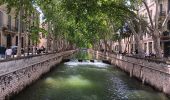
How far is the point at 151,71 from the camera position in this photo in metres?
27.9

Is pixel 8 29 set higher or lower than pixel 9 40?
higher

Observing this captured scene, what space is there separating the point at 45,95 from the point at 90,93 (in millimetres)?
3117

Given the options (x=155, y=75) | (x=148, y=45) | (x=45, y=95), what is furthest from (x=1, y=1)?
(x=148, y=45)

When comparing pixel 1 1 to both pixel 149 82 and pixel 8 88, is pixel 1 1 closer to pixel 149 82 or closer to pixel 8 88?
pixel 8 88

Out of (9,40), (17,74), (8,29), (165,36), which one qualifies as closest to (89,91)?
(17,74)

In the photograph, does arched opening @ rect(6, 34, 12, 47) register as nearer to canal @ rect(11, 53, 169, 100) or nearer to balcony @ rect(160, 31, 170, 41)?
balcony @ rect(160, 31, 170, 41)

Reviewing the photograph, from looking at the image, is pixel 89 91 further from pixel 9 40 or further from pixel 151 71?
pixel 9 40

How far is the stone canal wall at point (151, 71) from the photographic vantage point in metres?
23.3

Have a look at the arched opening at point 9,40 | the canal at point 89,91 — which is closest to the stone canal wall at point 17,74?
the canal at point 89,91

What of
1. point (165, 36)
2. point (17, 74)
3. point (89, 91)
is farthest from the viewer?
point (165, 36)

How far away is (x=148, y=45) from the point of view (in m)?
60.4

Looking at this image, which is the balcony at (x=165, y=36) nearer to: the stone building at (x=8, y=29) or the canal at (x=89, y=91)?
the stone building at (x=8, y=29)

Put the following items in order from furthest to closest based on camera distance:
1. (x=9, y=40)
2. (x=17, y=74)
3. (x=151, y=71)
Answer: (x=9, y=40) < (x=151, y=71) < (x=17, y=74)

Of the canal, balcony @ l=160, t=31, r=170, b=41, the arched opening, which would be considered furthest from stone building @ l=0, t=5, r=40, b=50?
the canal
